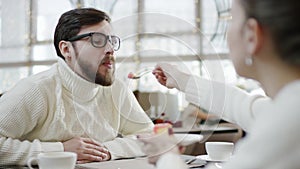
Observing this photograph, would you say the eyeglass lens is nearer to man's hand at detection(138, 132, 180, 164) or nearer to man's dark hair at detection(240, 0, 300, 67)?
man's hand at detection(138, 132, 180, 164)

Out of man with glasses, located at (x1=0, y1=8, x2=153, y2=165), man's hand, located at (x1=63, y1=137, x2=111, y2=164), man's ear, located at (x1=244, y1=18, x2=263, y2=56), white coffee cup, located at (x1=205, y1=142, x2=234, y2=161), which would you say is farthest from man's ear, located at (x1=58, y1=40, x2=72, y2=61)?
man's ear, located at (x1=244, y1=18, x2=263, y2=56)

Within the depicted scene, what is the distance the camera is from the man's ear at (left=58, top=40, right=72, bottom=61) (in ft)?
4.69

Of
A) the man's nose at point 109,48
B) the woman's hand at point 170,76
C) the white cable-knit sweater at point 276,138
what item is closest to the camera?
the white cable-knit sweater at point 276,138

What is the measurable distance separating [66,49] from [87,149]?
0.37m

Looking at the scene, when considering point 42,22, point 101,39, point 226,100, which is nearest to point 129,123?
point 101,39

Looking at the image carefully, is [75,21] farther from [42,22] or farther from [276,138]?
[42,22]

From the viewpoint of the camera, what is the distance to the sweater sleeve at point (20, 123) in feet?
4.24

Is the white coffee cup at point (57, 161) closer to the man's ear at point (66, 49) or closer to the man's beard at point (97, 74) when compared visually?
→ the man's beard at point (97, 74)

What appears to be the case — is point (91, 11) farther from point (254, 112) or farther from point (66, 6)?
point (66, 6)

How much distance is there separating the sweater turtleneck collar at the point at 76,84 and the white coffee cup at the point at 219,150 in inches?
14.3

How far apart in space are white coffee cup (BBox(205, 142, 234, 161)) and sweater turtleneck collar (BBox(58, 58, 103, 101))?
36cm

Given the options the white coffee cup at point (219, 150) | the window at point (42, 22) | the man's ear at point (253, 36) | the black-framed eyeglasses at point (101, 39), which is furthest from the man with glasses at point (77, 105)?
the window at point (42, 22)

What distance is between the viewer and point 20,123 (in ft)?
4.52

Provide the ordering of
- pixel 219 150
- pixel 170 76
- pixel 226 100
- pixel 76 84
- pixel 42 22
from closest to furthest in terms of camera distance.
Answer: pixel 226 100, pixel 170 76, pixel 219 150, pixel 76 84, pixel 42 22
